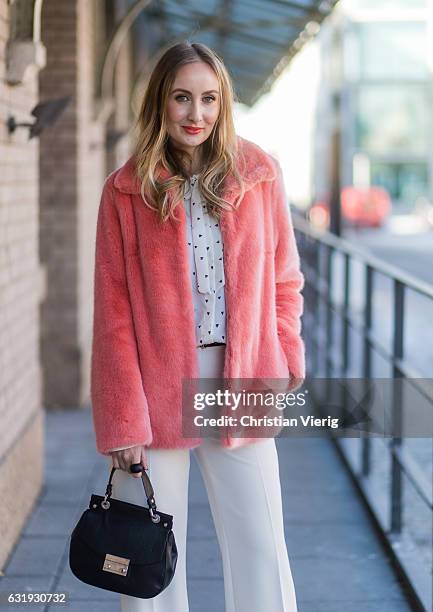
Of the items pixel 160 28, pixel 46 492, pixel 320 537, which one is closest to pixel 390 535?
pixel 320 537

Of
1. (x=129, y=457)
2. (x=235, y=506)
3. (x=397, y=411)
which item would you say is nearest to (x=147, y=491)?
(x=129, y=457)

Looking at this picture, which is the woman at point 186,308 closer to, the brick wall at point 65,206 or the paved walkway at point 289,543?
the paved walkway at point 289,543

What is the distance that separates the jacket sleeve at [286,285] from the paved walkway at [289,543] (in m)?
1.37

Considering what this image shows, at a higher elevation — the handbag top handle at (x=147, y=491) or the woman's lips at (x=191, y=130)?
the woman's lips at (x=191, y=130)

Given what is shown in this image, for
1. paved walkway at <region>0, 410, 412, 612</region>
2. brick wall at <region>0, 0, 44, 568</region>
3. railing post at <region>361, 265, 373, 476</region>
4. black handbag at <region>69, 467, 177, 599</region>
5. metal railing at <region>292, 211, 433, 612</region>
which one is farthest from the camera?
railing post at <region>361, 265, 373, 476</region>

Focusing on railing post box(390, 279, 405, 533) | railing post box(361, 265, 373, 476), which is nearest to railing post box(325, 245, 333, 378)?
railing post box(361, 265, 373, 476)

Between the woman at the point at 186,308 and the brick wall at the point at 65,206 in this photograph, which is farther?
the brick wall at the point at 65,206

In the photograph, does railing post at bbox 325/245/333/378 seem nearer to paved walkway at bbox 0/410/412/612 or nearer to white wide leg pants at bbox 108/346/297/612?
paved walkway at bbox 0/410/412/612

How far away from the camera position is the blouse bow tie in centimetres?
281

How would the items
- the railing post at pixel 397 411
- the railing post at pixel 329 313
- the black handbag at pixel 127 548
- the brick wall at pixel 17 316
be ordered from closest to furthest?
the black handbag at pixel 127 548 → the brick wall at pixel 17 316 → the railing post at pixel 397 411 → the railing post at pixel 329 313

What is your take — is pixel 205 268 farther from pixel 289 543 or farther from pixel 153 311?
pixel 289 543

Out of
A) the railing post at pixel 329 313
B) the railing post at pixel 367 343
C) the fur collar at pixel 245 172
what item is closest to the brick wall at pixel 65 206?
the railing post at pixel 329 313

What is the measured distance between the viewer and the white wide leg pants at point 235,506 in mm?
2816

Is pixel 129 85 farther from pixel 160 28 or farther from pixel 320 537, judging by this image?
pixel 320 537
